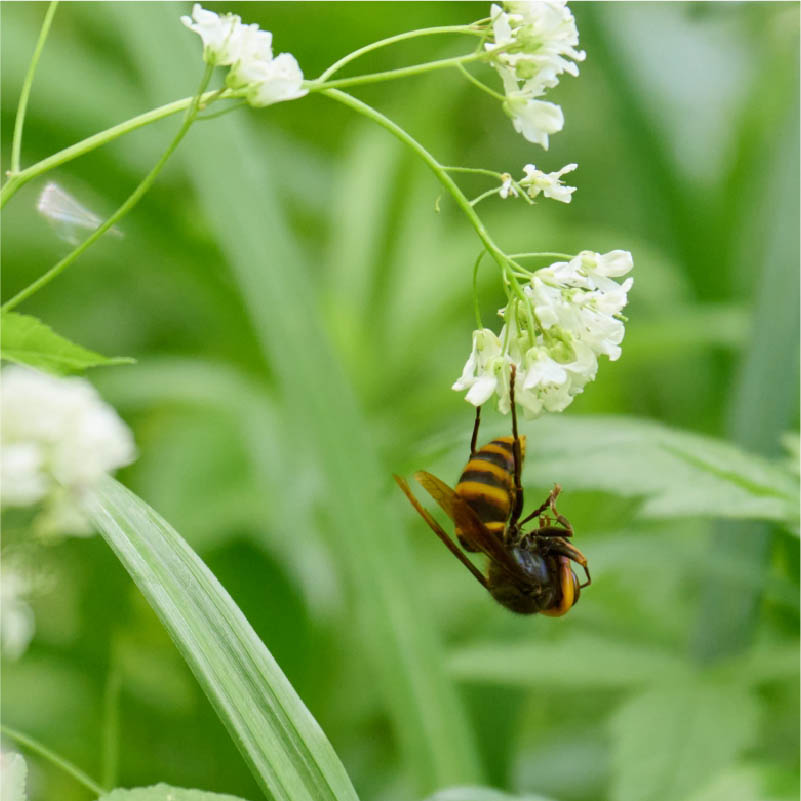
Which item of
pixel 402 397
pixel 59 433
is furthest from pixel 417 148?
pixel 402 397

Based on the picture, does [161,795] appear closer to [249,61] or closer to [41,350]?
[41,350]

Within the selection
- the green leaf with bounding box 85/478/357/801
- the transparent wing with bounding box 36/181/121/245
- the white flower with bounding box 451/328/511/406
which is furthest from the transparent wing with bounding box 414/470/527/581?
the transparent wing with bounding box 36/181/121/245

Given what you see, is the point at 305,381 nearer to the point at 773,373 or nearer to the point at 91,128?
the point at 773,373

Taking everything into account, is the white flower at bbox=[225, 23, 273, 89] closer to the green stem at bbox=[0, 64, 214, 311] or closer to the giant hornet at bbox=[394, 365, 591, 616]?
the green stem at bbox=[0, 64, 214, 311]

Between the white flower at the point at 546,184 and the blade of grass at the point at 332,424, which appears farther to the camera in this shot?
the blade of grass at the point at 332,424

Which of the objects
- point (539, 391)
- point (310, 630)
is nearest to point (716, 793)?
point (539, 391)

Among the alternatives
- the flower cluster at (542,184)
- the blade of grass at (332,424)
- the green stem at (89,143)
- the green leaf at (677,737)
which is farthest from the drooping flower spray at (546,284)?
the blade of grass at (332,424)

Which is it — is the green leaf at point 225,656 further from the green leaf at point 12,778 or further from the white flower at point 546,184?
the white flower at point 546,184
